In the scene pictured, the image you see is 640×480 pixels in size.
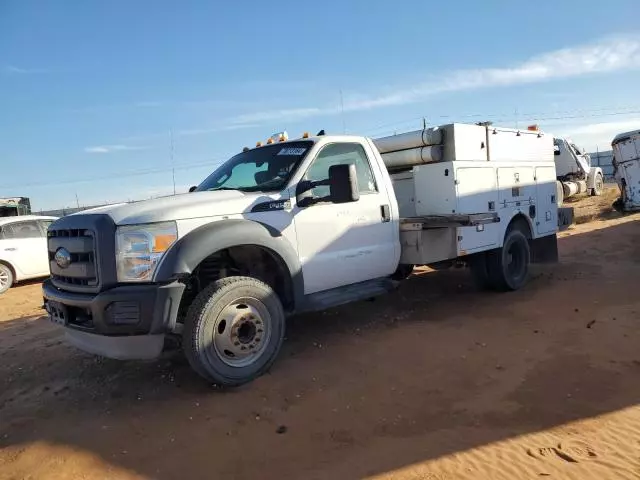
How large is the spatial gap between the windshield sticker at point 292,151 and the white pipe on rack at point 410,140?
175 centimetres

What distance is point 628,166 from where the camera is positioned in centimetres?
1485

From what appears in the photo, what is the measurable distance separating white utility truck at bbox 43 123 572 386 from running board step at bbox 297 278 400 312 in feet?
0.05

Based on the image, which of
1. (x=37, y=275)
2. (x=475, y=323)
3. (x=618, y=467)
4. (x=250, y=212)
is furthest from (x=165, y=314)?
(x=37, y=275)

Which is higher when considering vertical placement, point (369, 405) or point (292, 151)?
point (292, 151)

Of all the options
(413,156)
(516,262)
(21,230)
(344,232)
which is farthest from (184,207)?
(21,230)

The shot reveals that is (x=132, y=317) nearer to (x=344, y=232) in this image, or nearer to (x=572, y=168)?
(x=344, y=232)

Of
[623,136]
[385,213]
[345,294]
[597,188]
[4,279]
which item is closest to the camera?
[345,294]

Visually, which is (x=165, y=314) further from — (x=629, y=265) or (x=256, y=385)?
(x=629, y=265)

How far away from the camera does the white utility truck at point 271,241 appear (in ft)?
13.4

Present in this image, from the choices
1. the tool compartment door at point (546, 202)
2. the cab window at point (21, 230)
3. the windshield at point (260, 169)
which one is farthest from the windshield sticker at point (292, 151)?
the cab window at point (21, 230)

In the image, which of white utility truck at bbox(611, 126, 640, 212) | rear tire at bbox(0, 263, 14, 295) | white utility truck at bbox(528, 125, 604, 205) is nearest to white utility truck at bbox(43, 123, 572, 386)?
rear tire at bbox(0, 263, 14, 295)

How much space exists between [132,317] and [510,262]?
17.7 ft

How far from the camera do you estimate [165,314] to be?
4.03 meters

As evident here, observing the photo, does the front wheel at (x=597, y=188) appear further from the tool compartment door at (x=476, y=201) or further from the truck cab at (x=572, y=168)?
the tool compartment door at (x=476, y=201)
